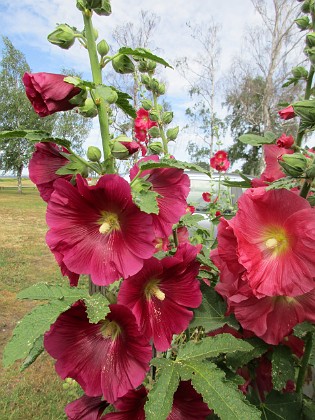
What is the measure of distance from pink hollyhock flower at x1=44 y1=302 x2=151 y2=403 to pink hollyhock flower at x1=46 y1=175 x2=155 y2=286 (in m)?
0.06

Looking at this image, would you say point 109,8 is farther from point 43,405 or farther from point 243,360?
point 43,405

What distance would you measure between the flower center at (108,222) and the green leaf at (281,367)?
36cm

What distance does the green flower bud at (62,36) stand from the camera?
741mm

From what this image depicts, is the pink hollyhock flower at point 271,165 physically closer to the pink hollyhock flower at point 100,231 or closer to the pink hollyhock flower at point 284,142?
the pink hollyhock flower at point 284,142

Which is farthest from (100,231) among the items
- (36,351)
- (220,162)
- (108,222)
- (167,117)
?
(220,162)

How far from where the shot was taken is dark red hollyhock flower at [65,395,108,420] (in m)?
0.74

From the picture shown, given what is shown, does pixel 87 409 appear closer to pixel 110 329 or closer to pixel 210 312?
pixel 110 329

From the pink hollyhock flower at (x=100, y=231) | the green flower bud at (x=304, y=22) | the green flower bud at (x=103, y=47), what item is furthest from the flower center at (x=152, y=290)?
the green flower bud at (x=304, y=22)

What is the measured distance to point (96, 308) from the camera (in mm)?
612

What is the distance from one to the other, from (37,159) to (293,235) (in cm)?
46

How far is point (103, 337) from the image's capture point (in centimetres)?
73

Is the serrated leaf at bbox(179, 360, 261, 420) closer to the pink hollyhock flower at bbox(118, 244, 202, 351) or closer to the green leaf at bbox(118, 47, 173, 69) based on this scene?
the pink hollyhock flower at bbox(118, 244, 202, 351)

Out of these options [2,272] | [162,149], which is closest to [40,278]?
[2,272]

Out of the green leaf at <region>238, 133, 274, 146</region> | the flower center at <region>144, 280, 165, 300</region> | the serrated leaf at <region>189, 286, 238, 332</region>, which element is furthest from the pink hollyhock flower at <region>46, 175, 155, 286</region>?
the green leaf at <region>238, 133, 274, 146</region>
